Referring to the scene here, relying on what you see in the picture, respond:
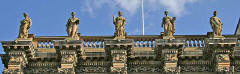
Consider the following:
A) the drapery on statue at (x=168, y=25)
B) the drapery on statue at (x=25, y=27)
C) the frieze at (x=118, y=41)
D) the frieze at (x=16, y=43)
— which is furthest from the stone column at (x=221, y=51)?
the drapery on statue at (x=25, y=27)

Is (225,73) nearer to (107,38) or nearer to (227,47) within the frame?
(227,47)

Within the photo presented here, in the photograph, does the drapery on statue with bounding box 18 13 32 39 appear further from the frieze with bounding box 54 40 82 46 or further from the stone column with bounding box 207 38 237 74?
the stone column with bounding box 207 38 237 74

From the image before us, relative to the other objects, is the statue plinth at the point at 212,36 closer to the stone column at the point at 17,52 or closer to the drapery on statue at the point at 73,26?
the drapery on statue at the point at 73,26

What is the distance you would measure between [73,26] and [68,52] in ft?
5.83

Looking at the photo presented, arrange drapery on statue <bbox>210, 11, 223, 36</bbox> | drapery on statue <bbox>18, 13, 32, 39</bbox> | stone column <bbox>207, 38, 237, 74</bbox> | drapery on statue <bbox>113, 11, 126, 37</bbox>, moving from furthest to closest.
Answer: drapery on statue <bbox>113, 11, 126, 37</bbox>
drapery on statue <bbox>18, 13, 32, 39</bbox>
drapery on statue <bbox>210, 11, 223, 36</bbox>
stone column <bbox>207, 38, 237, 74</bbox>

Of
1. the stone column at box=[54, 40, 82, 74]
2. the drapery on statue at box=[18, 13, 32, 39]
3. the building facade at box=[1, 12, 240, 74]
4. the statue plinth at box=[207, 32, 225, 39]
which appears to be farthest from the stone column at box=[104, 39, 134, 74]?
the drapery on statue at box=[18, 13, 32, 39]

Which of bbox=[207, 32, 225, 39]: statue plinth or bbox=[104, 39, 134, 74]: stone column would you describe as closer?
bbox=[104, 39, 134, 74]: stone column

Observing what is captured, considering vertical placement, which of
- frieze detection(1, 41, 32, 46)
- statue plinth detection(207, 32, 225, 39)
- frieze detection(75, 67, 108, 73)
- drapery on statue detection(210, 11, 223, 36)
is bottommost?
frieze detection(75, 67, 108, 73)

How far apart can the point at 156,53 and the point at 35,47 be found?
6.33 meters

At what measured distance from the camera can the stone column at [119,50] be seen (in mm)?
24766

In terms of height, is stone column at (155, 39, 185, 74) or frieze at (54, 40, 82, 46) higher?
frieze at (54, 40, 82, 46)

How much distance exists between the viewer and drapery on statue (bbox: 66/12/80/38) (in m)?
25.9

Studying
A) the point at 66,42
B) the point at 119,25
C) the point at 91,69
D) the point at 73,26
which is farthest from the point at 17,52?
the point at 119,25

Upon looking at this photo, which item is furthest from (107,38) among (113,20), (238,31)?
(238,31)
